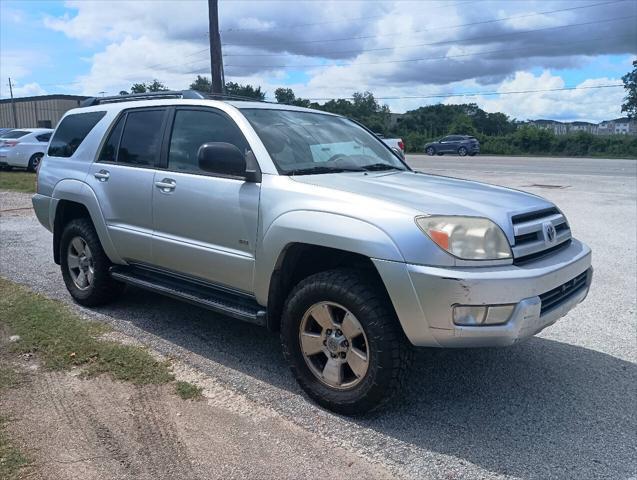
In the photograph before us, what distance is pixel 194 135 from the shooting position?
15.0ft

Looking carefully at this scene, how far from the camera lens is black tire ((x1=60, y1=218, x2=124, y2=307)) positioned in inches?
209

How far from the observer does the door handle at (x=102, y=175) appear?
510cm

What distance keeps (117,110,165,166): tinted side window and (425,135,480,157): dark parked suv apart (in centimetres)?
3966

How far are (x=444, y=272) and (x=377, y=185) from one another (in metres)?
0.91

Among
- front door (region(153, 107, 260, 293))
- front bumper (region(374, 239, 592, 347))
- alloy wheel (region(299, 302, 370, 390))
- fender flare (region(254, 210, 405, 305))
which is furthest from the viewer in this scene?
front door (region(153, 107, 260, 293))

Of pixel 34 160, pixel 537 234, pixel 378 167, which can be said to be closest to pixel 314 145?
pixel 378 167

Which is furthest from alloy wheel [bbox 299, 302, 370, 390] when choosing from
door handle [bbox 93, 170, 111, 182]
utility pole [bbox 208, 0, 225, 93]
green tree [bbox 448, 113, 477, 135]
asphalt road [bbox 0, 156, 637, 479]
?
green tree [bbox 448, 113, 477, 135]

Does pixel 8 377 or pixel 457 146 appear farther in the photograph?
pixel 457 146

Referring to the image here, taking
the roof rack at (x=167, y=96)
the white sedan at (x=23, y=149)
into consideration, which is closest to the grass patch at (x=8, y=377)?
the roof rack at (x=167, y=96)

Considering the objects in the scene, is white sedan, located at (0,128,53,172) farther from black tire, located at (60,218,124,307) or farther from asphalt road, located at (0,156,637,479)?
black tire, located at (60,218,124,307)

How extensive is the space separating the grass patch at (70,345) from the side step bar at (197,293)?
48 centimetres

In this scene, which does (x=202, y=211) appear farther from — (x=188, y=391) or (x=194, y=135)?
(x=188, y=391)

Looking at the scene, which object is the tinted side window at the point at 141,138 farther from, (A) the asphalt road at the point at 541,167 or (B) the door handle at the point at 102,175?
(A) the asphalt road at the point at 541,167

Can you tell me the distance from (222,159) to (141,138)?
142cm
